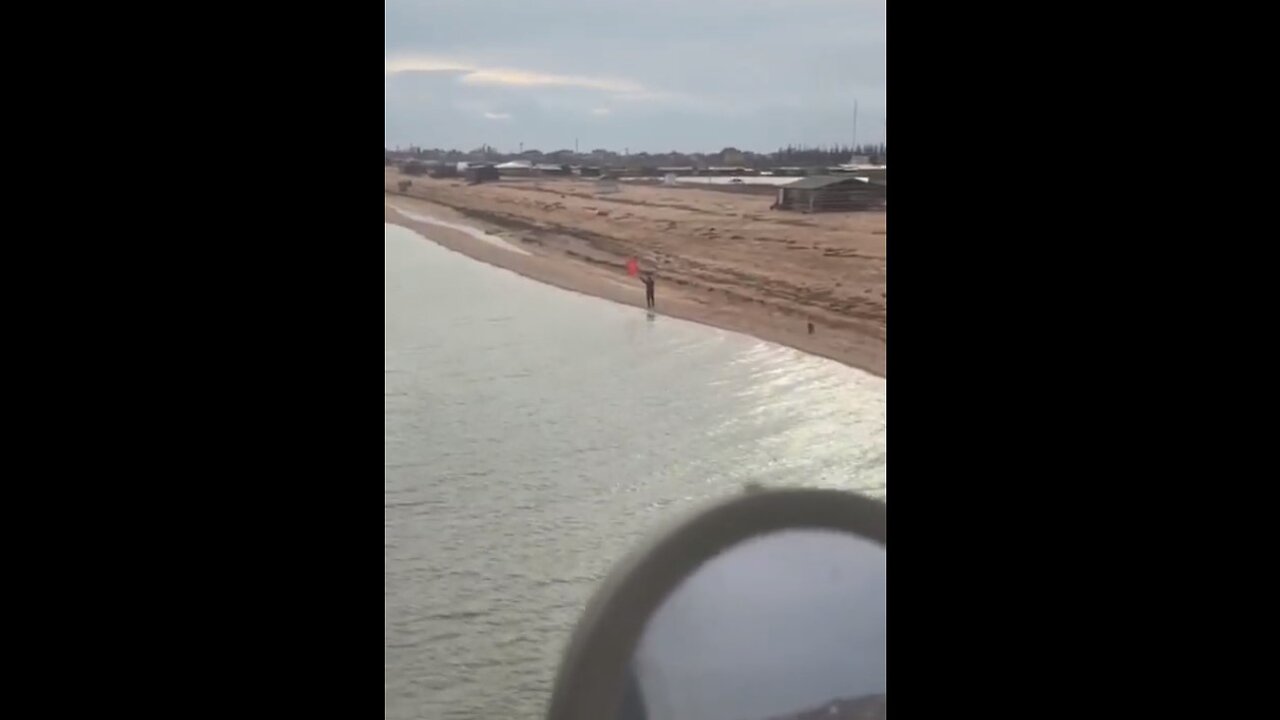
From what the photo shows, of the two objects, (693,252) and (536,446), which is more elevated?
(693,252)

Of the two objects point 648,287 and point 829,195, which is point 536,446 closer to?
point 648,287

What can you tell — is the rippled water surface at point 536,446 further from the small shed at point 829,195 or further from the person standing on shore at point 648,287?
the small shed at point 829,195

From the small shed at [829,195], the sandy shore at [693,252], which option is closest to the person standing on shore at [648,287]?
the sandy shore at [693,252]

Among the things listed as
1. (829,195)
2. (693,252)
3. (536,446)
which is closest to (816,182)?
(829,195)

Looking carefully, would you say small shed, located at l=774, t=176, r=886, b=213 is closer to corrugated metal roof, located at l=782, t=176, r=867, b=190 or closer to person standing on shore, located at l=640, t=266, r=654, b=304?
corrugated metal roof, located at l=782, t=176, r=867, b=190

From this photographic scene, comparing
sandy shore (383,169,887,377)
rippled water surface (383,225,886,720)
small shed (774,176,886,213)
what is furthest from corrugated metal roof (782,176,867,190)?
rippled water surface (383,225,886,720)

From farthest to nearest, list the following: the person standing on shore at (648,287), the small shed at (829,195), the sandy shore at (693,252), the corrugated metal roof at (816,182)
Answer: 1. the person standing on shore at (648,287)
2. the sandy shore at (693,252)
3. the corrugated metal roof at (816,182)
4. the small shed at (829,195)
